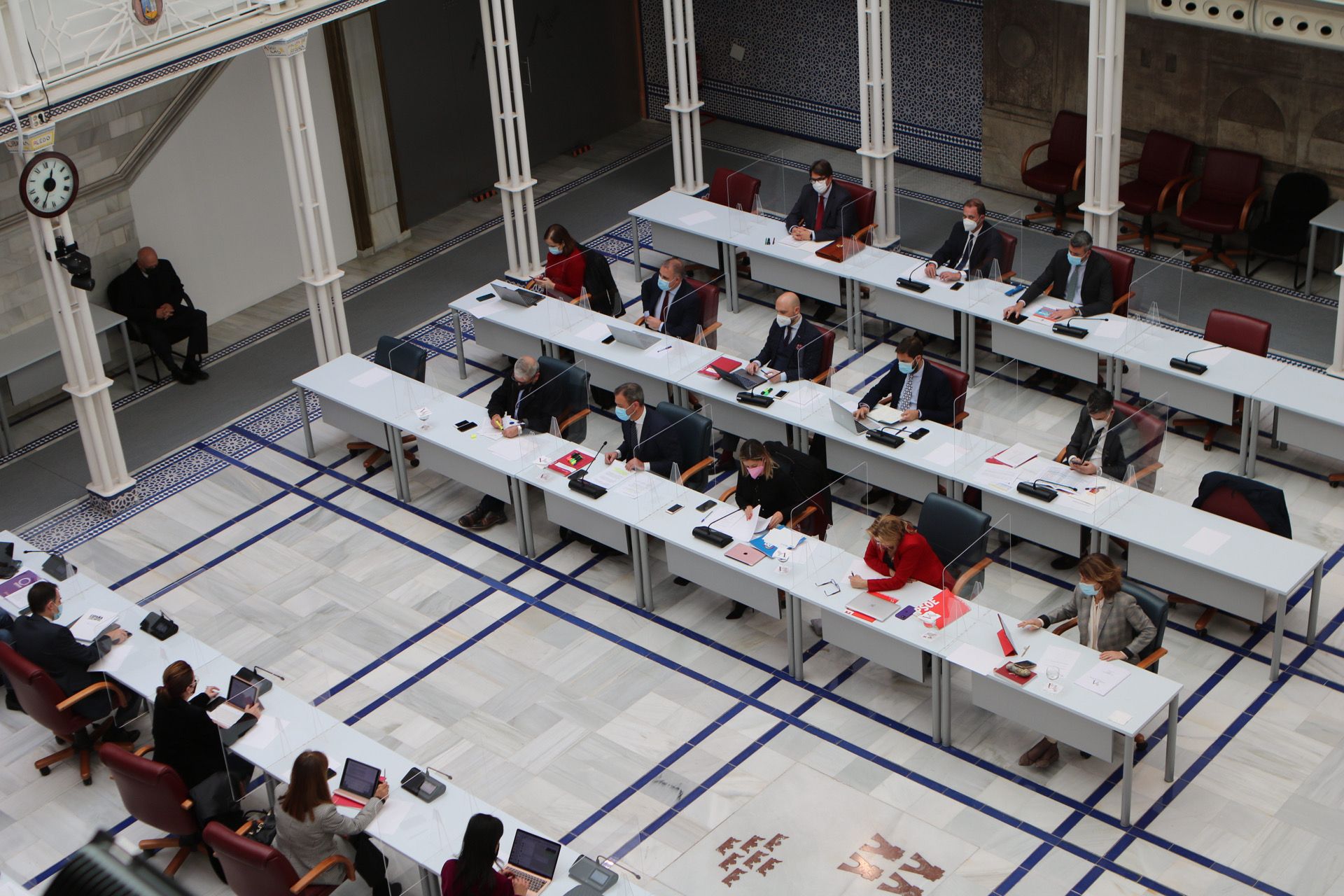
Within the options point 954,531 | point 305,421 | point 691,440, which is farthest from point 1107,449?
point 305,421

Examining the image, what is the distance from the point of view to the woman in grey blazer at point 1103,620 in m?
9.16

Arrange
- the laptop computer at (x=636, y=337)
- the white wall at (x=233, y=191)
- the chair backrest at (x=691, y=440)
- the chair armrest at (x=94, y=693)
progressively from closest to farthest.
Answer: the chair armrest at (x=94, y=693), the chair backrest at (x=691, y=440), the laptop computer at (x=636, y=337), the white wall at (x=233, y=191)

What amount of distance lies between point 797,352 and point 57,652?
5.66 meters

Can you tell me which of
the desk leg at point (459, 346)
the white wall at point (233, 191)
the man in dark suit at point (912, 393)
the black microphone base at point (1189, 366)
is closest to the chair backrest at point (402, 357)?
the desk leg at point (459, 346)

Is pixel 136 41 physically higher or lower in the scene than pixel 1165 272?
higher

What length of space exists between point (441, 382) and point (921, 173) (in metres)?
5.89

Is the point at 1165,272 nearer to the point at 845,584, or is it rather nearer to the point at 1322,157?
the point at 1322,157

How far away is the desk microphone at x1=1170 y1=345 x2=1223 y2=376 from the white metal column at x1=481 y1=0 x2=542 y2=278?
19.8ft

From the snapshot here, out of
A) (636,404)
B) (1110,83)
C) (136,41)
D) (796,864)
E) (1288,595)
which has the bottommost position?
(796,864)

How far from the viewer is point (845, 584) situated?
10.0 m

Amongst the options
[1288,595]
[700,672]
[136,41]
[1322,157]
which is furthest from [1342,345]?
[136,41]

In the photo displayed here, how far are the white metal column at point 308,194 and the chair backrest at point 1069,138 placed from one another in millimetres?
6876

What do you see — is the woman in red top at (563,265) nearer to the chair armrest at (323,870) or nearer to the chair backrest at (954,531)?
the chair backrest at (954,531)

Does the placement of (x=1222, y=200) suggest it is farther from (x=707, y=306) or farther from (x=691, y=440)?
(x=691, y=440)
